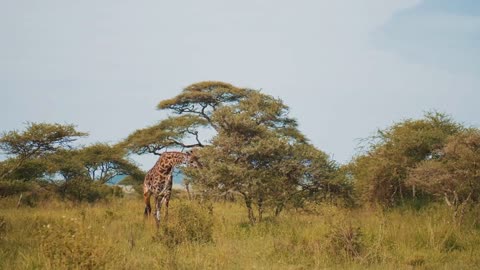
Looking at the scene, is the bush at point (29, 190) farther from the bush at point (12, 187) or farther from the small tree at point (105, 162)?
Result: the small tree at point (105, 162)

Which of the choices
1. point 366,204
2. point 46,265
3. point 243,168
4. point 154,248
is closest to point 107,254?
point 46,265

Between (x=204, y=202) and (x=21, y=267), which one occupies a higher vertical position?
(x=204, y=202)

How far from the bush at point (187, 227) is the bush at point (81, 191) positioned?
11.8 m

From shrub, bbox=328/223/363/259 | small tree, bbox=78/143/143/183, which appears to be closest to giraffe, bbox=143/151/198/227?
shrub, bbox=328/223/363/259

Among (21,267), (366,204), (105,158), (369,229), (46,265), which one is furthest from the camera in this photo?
(105,158)

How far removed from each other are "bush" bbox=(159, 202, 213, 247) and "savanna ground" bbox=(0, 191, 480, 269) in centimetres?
2

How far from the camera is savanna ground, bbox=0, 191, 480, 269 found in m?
5.91

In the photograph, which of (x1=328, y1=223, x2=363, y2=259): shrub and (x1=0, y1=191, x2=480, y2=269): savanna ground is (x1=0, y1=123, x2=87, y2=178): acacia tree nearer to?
(x1=0, y1=191, x2=480, y2=269): savanna ground

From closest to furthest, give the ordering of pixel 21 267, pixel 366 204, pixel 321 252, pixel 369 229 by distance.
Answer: pixel 21 267 < pixel 321 252 < pixel 369 229 < pixel 366 204

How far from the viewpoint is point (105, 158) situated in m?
25.2

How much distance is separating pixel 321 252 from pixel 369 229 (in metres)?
1.69

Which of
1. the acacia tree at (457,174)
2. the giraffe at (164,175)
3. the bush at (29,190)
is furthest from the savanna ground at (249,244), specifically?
the bush at (29,190)

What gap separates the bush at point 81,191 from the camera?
19.8 m

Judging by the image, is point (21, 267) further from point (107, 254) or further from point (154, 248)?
point (154, 248)
